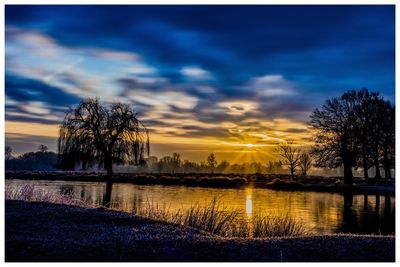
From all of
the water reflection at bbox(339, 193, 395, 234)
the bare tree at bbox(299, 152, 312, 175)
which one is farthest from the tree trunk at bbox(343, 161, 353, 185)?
the bare tree at bbox(299, 152, 312, 175)

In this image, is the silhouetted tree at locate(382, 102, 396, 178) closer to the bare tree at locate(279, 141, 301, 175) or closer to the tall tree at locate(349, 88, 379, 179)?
the tall tree at locate(349, 88, 379, 179)

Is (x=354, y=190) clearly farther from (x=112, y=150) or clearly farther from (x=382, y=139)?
(x=112, y=150)

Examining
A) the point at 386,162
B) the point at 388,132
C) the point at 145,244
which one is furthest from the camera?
the point at 386,162

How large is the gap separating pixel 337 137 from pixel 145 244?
127 ft

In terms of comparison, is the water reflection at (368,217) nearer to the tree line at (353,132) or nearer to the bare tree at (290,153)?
the tree line at (353,132)

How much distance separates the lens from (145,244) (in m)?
9.41

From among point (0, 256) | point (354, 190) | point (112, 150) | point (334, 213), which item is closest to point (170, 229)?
point (0, 256)

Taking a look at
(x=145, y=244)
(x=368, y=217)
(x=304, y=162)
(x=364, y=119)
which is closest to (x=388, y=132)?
(x=364, y=119)

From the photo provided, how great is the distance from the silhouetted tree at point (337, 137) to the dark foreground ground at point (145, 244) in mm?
34581

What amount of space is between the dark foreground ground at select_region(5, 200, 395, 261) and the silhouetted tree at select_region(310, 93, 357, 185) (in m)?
34.6

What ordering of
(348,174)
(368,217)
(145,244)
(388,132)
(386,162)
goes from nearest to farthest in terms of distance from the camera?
(145,244) → (368,217) → (388,132) → (348,174) → (386,162)

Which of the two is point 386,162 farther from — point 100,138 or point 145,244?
point 145,244

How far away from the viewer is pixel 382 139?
43312 millimetres
